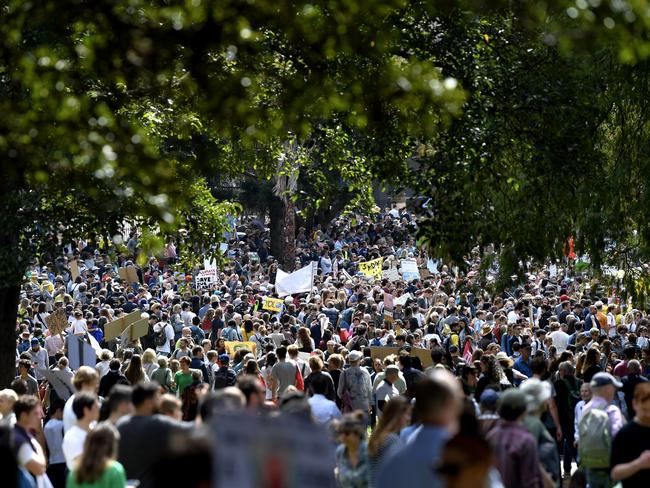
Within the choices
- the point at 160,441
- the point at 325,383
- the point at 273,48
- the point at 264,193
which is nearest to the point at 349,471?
the point at 160,441

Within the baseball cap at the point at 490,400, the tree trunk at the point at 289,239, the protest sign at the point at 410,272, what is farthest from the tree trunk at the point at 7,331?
the tree trunk at the point at 289,239

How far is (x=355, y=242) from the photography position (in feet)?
173

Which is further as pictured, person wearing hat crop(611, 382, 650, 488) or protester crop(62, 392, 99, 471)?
protester crop(62, 392, 99, 471)

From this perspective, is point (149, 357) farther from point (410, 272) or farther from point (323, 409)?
point (410, 272)

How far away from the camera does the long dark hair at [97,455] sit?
7.71 meters

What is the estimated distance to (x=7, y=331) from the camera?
16547 mm

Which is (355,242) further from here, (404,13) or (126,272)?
(404,13)

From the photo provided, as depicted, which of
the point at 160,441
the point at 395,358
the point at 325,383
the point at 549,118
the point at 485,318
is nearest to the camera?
the point at 160,441

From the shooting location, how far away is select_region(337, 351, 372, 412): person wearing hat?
16094 mm

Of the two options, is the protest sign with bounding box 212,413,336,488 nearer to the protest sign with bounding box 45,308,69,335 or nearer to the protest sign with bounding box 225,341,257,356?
the protest sign with bounding box 225,341,257,356

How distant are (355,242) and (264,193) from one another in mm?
4356

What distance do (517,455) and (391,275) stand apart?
2883 centimetres

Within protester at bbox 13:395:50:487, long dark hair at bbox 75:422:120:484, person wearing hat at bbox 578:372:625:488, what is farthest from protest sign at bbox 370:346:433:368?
long dark hair at bbox 75:422:120:484

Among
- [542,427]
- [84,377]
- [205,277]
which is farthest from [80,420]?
[205,277]
